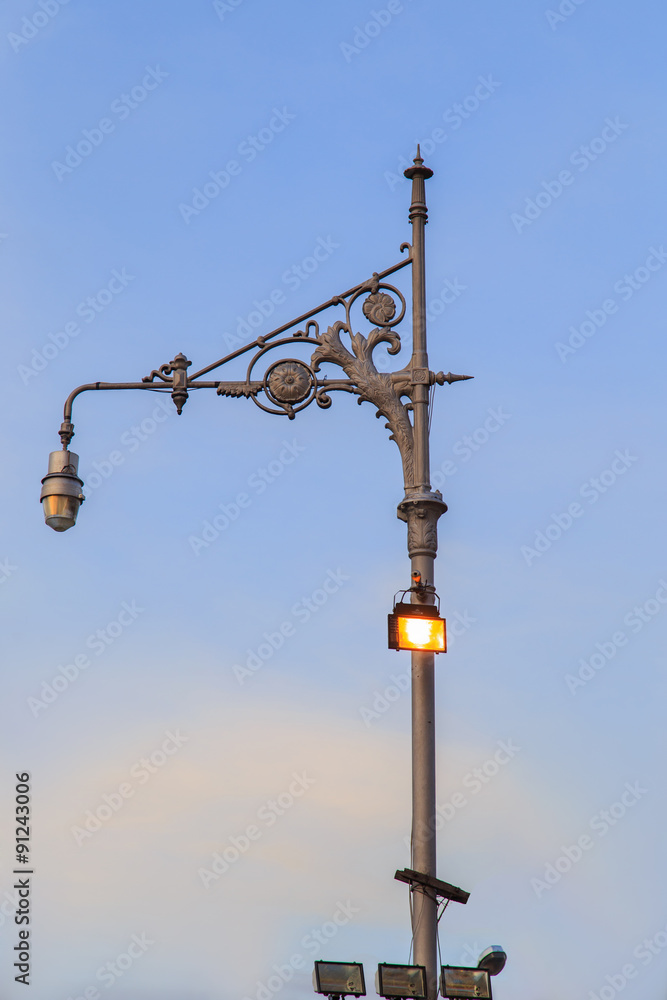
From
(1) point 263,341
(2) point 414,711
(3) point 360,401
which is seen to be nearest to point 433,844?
(2) point 414,711

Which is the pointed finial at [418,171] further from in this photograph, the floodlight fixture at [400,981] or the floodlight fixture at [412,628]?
the floodlight fixture at [400,981]

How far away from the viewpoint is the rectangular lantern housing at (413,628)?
1171 cm

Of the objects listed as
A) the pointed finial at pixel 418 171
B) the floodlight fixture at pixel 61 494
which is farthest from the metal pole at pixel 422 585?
the floodlight fixture at pixel 61 494

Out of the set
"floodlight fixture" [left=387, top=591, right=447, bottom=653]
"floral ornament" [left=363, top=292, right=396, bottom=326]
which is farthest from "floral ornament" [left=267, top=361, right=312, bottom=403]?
"floodlight fixture" [left=387, top=591, right=447, bottom=653]

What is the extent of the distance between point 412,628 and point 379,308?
291 cm

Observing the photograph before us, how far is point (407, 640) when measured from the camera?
11719 mm

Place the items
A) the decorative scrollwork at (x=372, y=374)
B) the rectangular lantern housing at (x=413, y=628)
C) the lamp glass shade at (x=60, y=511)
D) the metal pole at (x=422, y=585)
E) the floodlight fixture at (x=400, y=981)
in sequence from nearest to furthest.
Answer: the floodlight fixture at (x=400, y=981)
the metal pole at (x=422, y=585)
the rectangular lantern housing at (x=413, y=628)
the decorative scrollwork at (x=372, y=374)
the lamp glass shade at (x=60, y=511)

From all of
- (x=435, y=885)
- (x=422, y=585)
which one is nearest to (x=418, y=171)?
(x=422, y=585)

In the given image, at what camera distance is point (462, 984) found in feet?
36.1

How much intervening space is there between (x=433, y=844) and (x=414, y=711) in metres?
0.98

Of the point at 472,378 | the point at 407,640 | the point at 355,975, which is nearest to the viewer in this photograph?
the point at 355,975

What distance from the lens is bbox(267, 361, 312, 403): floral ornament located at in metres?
13.1

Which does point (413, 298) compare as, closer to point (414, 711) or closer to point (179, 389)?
point (179, 389)

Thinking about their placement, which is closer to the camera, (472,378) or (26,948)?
(472,378)
